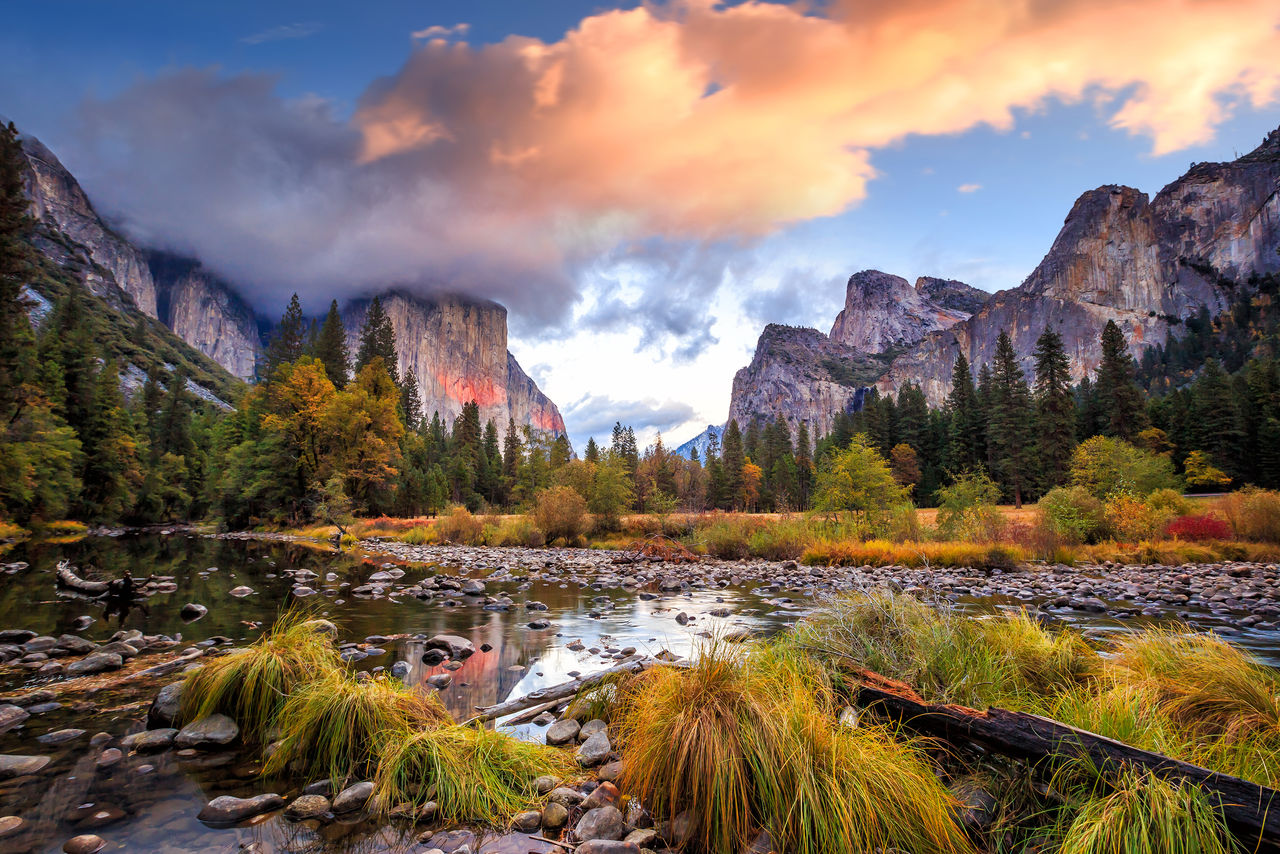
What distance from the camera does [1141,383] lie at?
132375mm

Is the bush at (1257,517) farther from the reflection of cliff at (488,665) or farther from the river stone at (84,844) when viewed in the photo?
the river stone at (84,844)

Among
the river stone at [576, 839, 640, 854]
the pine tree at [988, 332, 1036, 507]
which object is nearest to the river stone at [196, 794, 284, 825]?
the river stone at [576, 839, 640, 854]

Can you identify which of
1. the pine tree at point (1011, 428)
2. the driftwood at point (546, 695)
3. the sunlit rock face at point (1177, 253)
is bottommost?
the driftwood at point (546, 695)

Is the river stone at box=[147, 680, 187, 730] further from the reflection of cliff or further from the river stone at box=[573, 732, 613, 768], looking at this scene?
the river stone at box=[573, 732, 613, 768]

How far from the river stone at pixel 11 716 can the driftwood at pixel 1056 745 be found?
833cm

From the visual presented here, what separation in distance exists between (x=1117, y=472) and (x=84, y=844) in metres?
38.5

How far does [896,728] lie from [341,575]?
19.4 meters

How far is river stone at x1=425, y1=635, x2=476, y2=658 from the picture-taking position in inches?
353

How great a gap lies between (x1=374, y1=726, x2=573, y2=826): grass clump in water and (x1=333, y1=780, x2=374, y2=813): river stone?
8 cm

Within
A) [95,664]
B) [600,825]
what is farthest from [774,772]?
[95,664]

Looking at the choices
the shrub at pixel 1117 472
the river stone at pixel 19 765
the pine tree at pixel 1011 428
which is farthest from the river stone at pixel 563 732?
the pine tree at pixel 1011 428

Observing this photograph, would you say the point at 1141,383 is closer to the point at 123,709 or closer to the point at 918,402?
the point at 918,402

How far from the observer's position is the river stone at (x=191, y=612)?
11.0m

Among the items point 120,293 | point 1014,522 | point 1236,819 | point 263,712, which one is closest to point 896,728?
point 1236,819
